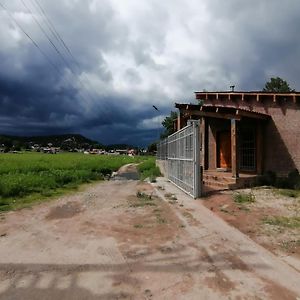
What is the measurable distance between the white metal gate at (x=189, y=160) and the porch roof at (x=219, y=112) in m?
1.15

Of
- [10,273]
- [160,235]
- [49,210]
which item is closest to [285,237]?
[160,235]

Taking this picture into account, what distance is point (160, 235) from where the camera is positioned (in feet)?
26.0

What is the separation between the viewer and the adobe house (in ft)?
50.5

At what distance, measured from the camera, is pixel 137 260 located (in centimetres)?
621

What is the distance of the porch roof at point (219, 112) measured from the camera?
15.1 m

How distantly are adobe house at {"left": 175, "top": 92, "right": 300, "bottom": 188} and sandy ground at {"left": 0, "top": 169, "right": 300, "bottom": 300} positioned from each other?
5907 millimetres

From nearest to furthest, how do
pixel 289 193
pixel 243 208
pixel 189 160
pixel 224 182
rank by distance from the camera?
pixel 243 208
pixel 289 193
pixel 189 160
pixel 224 182

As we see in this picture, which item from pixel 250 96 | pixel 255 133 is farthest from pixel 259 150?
pixel 250 96

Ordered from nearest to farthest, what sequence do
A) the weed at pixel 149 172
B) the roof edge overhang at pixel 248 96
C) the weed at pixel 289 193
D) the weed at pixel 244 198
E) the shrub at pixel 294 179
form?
the weed at pixel 244 198 → the weed at pixel 289 193 → the shrub at pixel 294 179 → the roof edge overhang at pixel 248 96 → the weed at pixel 149 172

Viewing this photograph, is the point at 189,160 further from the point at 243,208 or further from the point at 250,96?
the point at 250,96

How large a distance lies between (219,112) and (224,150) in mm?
4855

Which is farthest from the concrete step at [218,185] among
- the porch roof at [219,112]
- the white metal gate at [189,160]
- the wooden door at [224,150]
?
the wooden door at [224,150]

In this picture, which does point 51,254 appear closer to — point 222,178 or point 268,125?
point 222,178

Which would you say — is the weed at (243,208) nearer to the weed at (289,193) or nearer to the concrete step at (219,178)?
the weed at (289,193)
